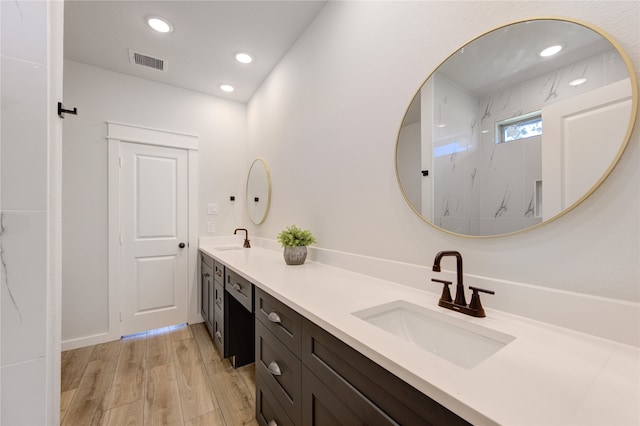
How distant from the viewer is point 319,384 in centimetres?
87

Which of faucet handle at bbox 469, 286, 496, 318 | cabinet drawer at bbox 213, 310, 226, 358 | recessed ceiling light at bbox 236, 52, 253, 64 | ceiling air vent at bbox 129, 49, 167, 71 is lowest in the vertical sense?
cabinet drawer at bbox 213, 310, 226, 358

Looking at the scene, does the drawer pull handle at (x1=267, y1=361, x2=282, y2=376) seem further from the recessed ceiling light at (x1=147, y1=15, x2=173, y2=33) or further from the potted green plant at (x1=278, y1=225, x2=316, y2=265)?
the recessed ceiling light at (x1=147, y1=15, x2=173, y2=33)

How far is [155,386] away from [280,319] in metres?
1.44

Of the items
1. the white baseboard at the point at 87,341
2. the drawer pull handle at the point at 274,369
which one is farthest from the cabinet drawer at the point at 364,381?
the white baseboard at the point at 87,341

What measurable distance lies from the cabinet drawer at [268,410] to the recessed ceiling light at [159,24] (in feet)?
8.50

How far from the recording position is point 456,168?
1093 mm

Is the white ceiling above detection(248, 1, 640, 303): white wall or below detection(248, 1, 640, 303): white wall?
above

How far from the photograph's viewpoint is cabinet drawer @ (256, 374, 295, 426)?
1147 millimetres

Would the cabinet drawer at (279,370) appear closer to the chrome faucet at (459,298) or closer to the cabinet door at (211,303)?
the chrome faucet at (459,298)

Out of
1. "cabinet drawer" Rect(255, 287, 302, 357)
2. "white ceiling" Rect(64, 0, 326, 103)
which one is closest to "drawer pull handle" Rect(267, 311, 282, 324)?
"cabinet drawer" Rect(255, 287, 302, 357)

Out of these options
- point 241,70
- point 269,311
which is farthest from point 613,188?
point 241,70

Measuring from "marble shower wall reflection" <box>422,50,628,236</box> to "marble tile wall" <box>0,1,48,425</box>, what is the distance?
4.73 feet

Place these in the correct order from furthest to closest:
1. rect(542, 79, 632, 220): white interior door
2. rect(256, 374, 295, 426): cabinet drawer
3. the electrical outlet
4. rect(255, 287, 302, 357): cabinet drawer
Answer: the electrical outlet
rect(256, 374, 295, 426): cabinet drawer
rect(255, 287, 302, 357): cabinet drawer
rect(542, 79, 632, 220): white interior door

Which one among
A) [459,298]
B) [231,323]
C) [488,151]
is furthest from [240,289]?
[488,151]
